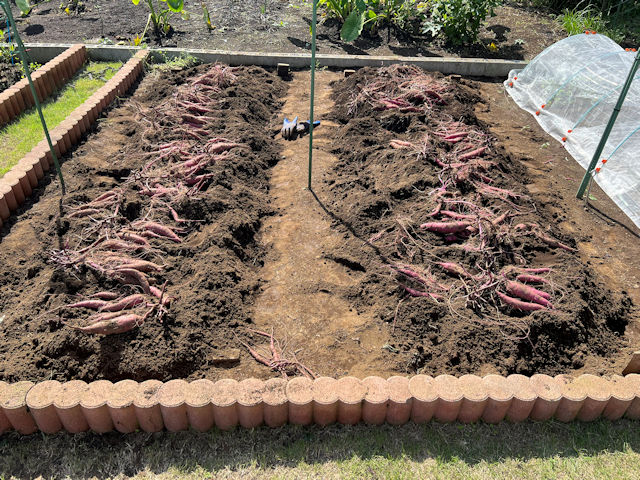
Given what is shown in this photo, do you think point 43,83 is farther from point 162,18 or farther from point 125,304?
point 125,304

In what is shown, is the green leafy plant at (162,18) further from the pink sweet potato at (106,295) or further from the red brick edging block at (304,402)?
the red brick edging block at (304,402)

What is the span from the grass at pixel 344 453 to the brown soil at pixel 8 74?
6483 mm

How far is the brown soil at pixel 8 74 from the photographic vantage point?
24.0 feet

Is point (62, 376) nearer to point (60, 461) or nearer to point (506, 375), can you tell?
point (60, 461)

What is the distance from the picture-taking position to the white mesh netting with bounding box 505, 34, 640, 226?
213 inches

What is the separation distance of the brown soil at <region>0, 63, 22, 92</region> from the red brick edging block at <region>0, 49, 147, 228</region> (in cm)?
76

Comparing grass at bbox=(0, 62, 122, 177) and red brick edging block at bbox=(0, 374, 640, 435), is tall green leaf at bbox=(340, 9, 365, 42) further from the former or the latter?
red brick edging block at bbox=(0, 374, 640, 435)

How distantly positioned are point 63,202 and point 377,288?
3348mm

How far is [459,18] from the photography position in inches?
350

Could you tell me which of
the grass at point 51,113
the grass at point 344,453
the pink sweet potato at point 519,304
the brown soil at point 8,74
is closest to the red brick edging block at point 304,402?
the grass at point 344,453

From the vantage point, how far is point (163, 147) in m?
5.70

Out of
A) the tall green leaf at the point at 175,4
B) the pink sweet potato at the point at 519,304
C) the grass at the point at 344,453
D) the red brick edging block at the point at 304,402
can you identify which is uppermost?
the tall green leaf at the point at 175,4

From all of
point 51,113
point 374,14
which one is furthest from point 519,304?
point 374,14

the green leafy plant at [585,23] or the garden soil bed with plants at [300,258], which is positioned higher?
the green leafy plant at [585,23]
